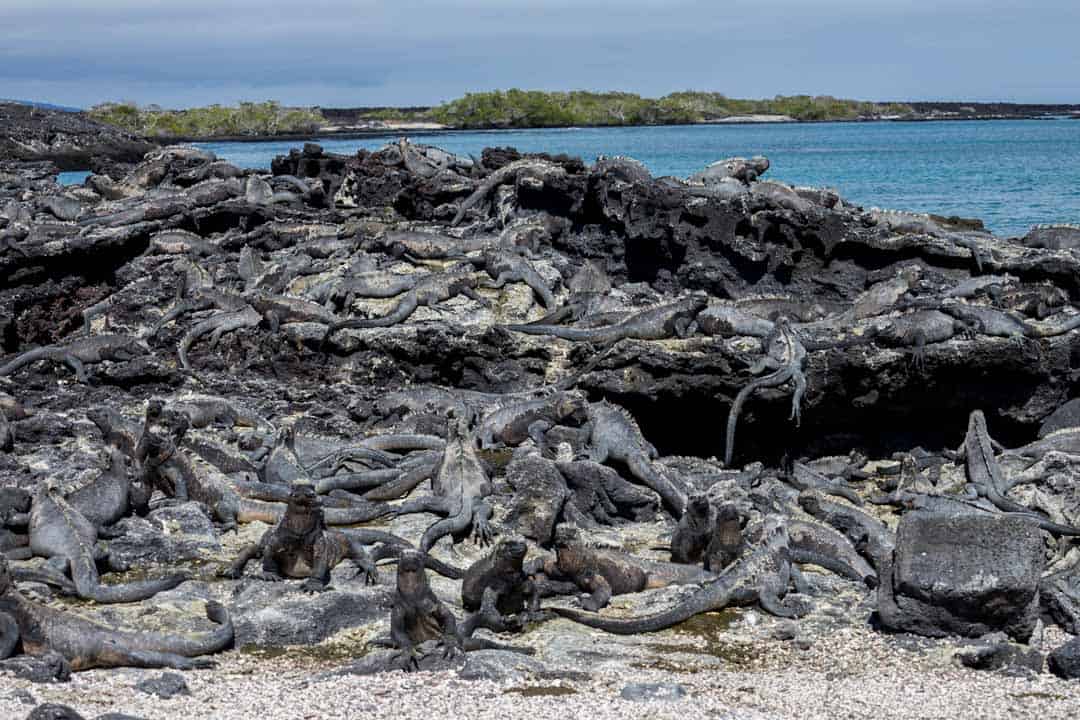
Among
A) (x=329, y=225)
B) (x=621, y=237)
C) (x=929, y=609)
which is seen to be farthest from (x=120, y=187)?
(x=929, y=609)

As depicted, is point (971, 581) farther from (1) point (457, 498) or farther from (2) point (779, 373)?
(2) point (779, 373)

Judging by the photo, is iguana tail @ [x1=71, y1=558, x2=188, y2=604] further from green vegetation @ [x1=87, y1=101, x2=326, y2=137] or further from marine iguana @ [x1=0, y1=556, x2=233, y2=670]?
green vegetation @ [x1=87, y1=101, x2=326, y2=137]

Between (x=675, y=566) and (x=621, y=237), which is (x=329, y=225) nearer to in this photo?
(x=621, y=237)

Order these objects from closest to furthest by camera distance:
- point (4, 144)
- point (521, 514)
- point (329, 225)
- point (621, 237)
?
point (521, 514)
point (621, 237)
point (329, 225)
point (4, 144)

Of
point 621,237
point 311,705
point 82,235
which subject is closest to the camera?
point 311,705

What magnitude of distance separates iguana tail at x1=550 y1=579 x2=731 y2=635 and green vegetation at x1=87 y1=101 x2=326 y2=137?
238 ft

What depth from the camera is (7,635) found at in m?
6.23

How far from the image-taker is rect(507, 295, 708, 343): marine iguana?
12383 mm

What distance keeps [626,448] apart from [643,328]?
2.41 metres

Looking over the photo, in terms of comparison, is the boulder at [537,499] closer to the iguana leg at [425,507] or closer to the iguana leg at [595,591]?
the iguana leg at [425,507]

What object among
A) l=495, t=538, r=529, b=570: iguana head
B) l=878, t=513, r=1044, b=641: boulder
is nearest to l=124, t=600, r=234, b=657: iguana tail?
l=495, t=538, r=529, b=570: iguana head

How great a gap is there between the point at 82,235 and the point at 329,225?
343 cm

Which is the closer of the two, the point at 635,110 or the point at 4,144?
the point at 4,144

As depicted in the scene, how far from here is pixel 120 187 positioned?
85.6ft
